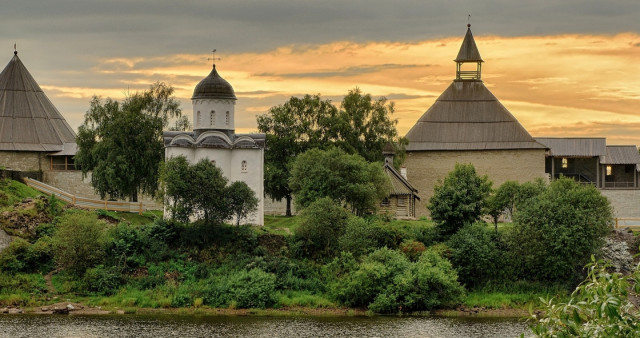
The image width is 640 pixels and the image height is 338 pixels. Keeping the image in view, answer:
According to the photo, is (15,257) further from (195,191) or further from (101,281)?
(195,191)

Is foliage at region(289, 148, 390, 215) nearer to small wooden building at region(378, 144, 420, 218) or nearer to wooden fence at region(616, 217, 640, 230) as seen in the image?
small wooden building at region(378, 144, 420, 218)

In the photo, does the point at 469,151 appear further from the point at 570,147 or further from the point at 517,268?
the point at 517,268

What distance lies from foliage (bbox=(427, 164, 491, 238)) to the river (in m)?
7.63

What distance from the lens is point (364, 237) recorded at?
48156 millimetres

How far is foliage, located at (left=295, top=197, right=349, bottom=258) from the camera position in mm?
49219

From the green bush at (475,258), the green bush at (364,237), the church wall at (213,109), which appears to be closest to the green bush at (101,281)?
the church wall at (213,109)

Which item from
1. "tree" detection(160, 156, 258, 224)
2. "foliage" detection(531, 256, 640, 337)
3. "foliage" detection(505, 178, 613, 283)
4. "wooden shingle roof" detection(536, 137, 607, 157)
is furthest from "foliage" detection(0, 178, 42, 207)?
"foliage" detection(531, 256, 640, 337)

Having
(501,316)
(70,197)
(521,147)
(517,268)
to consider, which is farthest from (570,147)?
(70,197)

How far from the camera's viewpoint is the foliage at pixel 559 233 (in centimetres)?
4638

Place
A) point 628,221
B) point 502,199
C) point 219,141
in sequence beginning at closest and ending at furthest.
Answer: point 502,199 → point 219,141 → point 628,221

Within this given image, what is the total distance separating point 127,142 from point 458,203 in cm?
1930

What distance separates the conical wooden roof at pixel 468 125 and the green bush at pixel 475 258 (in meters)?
20.1

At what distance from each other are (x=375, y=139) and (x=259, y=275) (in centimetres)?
1922

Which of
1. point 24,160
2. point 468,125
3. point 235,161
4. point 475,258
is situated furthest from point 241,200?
point 468,125
